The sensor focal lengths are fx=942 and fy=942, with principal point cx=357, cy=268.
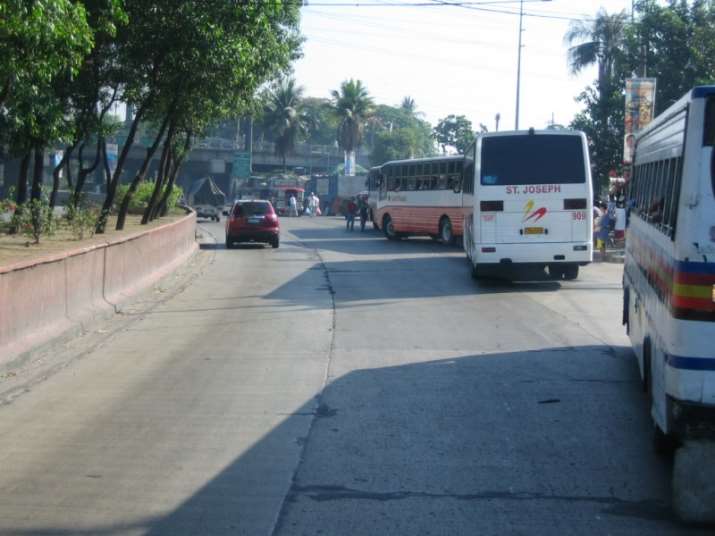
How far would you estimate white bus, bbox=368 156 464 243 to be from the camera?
1259 inches

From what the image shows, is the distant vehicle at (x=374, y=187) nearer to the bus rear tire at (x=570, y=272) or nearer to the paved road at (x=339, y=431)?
the bus rear tire at (x=570, y=272)

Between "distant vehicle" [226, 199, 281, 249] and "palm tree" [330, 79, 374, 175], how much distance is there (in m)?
55.7

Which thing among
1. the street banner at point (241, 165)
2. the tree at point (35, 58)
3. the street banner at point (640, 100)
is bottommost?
the street banner at point (241, 165)

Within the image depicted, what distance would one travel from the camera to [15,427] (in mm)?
8125

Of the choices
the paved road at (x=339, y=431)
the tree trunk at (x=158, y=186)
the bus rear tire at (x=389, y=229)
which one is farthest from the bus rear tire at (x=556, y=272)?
the bus rear tire at (x=389, y=229)

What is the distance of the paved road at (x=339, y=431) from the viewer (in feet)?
19.7

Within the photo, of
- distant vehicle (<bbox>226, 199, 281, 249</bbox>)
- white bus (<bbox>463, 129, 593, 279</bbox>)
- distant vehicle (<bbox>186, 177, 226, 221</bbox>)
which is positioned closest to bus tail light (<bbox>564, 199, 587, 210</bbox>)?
white bus (<bbox>463, 129, 593, 279</bbox>)

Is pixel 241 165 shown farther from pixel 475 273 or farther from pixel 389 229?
pixel 475 273

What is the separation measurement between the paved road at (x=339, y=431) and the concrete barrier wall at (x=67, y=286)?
55 cm

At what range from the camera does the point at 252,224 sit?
108ft

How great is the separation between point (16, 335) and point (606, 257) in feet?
67.9

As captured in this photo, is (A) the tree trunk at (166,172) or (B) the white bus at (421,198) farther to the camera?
(A) the tree trunk at (166,172)

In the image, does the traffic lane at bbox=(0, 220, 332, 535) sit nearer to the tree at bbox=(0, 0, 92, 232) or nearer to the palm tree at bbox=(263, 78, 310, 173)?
the tree at bbox=(0, 0, 92, 232)

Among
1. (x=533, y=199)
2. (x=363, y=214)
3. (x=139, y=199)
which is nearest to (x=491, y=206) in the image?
(x=533, y=199)
